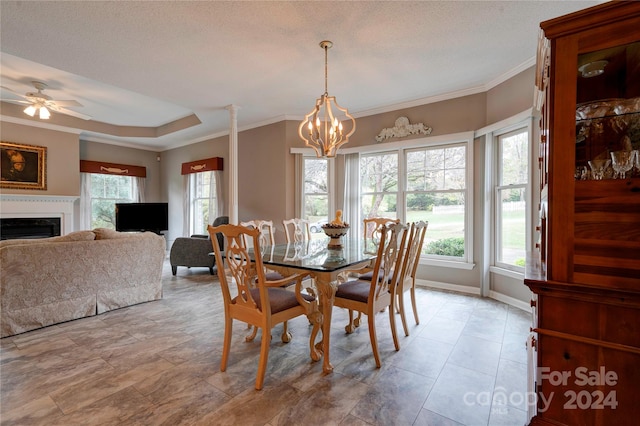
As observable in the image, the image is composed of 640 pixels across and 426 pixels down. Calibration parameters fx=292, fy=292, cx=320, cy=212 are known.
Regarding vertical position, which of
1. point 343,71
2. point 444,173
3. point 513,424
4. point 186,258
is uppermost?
point 343,71

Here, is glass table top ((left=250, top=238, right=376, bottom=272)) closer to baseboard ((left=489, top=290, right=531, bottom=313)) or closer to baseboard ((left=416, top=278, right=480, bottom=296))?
baseboard ((left=416, top=278, right=480, bottom=296))

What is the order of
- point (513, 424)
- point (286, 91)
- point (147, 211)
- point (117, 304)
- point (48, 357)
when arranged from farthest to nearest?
point (147, 211) < point (286, 91) < point (117, 304) < point (48, 357) < point (513, 424)

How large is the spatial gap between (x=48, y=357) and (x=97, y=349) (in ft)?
1.01

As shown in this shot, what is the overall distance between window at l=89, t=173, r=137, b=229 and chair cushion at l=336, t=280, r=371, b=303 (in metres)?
7.00

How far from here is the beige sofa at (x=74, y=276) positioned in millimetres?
2645

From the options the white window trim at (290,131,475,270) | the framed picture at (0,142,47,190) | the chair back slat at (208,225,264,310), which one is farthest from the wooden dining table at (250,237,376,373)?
the framed picture at (0,142,47,190)

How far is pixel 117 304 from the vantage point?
3348 millimetres

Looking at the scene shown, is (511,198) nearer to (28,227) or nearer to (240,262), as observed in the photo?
(240,262)

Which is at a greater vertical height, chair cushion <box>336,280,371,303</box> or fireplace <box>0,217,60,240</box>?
fireplace <box>0,217,60,240</box>

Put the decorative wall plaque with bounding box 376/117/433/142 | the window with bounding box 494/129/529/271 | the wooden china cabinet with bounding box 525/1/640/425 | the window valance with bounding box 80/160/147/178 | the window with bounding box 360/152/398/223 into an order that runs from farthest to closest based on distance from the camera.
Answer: the window valance with bounding box 80/160/147/178, the window with bounding box 360/152/398/223, the decorative wall plaque with bounding box 376/117/433/142, the window with bounding box 494/129/529/271, the wooden china cabinet with bounding box 525/1/640/425

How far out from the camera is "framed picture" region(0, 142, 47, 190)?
533 centimetres

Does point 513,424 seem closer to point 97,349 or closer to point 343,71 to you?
point 97,349

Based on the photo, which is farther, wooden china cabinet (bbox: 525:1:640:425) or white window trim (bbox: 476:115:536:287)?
white window trim (bbox: 476:115:536:287)

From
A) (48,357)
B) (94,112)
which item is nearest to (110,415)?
(48,357)
